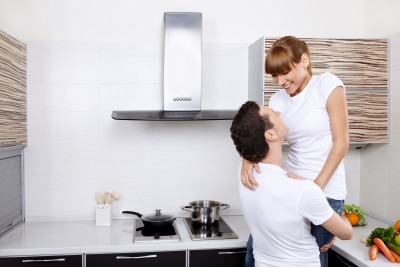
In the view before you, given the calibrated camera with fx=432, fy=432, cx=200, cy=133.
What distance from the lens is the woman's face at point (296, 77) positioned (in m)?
1.86

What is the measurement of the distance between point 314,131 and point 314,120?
48 millimetres

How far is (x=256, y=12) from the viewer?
3166 millimetres

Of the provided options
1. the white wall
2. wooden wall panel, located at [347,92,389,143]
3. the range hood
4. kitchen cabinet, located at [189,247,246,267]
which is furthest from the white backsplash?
wooden wall panel, located at [347,92,389,143]

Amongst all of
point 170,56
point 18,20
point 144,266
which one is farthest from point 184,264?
point 18,20

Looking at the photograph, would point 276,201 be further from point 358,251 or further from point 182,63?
point 182,63

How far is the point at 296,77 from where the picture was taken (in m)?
1.88

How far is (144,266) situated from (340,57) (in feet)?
5.94

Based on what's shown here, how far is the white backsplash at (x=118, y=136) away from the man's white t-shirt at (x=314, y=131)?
4.03 ft

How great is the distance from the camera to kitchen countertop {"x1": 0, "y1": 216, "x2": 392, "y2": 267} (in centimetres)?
237

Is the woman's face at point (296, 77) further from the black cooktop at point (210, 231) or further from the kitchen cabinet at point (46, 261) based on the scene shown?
the kitchen cabinet at point (46, 261)

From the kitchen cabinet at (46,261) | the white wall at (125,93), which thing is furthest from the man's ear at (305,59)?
the kitchen cabinet at (46,261)

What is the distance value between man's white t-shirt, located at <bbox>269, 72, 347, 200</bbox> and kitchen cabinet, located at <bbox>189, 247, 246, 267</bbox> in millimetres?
830

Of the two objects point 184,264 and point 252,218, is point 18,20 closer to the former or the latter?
point 184,264

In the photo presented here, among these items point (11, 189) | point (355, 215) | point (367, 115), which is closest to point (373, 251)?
point (355, 215)
